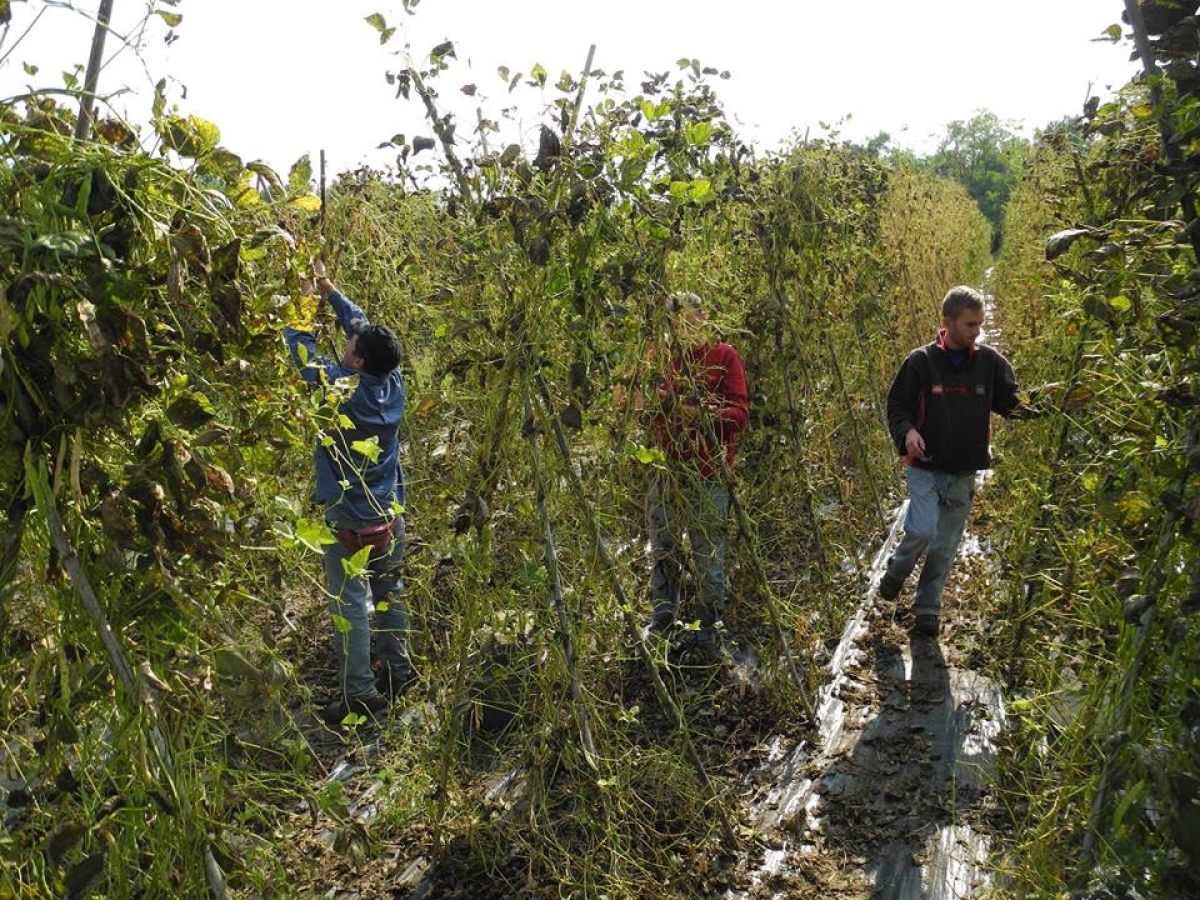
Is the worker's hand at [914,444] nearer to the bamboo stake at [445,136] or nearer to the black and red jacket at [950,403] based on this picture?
the black and red jacket at [950,403]

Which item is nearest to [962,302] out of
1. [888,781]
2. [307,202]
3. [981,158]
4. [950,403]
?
[950,403]

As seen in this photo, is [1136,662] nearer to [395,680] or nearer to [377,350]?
[377,350]

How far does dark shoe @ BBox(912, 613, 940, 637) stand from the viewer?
4293mm

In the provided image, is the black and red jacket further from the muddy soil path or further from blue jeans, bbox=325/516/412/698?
blue jeans, bbox=325/516/412/698

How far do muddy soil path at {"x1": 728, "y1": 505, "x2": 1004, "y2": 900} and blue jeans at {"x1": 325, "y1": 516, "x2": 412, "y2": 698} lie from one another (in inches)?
62.5

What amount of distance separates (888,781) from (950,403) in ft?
5.62

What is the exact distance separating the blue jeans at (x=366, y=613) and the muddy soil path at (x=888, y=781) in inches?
62.5

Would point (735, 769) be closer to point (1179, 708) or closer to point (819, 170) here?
point (1179, 708)

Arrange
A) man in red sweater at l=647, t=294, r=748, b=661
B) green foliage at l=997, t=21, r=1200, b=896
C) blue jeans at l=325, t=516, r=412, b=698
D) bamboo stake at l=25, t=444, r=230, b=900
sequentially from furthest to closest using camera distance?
blue jeans at l=325, t=516, r=412, b=698
man in red sweater at l=647, t=294, r=748, b=661
green foliage at l=997, t=21, r=1200, b=896
bamboo stake at l=25, t=444, r=230, b=900

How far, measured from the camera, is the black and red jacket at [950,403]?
4.15 m

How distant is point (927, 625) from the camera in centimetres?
430

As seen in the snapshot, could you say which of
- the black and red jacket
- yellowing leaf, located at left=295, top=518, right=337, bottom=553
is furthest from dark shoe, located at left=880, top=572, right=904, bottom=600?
yellowing leaf, located at left=295, top=518, right=337, bottom=553

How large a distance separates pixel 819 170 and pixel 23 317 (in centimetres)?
408

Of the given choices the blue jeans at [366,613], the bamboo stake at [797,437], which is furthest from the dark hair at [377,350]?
the bamboo stake at [797,437]
